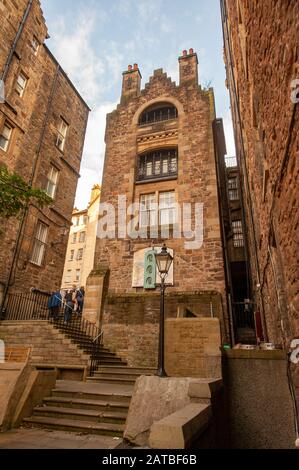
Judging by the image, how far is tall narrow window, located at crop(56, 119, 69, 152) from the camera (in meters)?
19.3

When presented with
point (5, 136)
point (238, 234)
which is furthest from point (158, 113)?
point (238, 234)

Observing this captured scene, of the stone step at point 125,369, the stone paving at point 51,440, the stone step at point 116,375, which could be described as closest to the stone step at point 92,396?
the stone paving at point 51,440

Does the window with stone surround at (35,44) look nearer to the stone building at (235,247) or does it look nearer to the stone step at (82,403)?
the stone building at (235,247)

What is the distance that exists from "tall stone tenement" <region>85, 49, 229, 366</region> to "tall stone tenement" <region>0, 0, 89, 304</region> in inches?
169

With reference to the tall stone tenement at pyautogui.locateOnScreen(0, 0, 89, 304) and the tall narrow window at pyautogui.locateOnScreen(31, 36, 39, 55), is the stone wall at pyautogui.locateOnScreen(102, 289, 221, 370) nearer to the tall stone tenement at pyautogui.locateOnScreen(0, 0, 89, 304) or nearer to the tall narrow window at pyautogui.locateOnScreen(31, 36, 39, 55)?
the tall stone tenement at pyautogui.locateOnScreen(0, 0, 89, 304)

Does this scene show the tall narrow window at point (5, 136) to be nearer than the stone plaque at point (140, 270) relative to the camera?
No

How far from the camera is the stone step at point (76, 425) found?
5012mm

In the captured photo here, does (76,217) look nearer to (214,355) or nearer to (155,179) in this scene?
(155,179)

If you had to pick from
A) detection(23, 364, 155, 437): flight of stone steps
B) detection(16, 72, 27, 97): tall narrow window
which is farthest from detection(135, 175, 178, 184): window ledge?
detection(23, 364, 155, 437): flight of stone steps

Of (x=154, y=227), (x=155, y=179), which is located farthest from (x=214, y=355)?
(x=155, y=179)

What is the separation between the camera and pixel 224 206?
15.5m

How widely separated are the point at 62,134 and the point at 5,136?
5.54 meters

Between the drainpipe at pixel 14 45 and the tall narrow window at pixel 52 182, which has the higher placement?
the drainpipe at pixel 14 45

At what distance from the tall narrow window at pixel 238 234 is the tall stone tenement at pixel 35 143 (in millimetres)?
11561
